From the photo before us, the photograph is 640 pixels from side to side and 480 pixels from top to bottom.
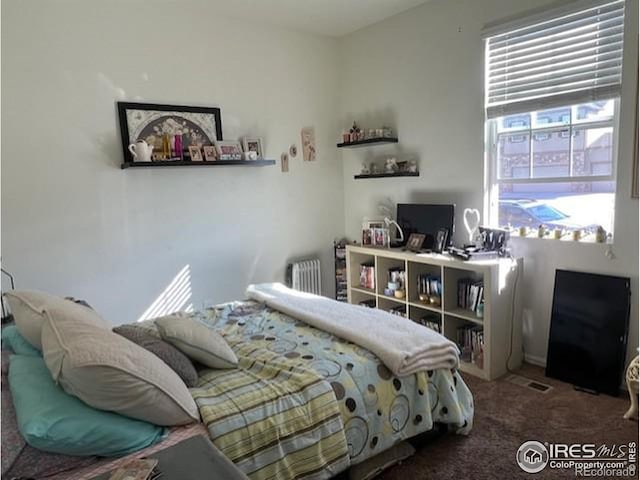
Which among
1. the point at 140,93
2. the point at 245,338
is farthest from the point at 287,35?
the point at 245,338

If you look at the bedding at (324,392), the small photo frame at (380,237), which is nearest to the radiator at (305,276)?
the small photo frame at (380,237)

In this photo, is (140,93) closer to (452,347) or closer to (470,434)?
(452,347)

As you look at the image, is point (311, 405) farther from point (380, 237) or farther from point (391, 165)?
point (391, 165)

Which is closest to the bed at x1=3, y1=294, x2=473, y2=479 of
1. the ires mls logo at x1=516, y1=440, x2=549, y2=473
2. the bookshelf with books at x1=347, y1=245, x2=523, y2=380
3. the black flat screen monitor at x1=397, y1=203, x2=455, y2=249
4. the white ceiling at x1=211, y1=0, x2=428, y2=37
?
the ires mls logo at x1=516, y1=440, x2=549, y2=473

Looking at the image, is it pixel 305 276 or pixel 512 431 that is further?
pixel 305 276

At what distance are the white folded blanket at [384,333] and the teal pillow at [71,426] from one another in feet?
3.22

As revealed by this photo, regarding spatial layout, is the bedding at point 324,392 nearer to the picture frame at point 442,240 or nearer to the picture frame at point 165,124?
the picture frame at point 442,240

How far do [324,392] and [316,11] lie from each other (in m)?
3.15

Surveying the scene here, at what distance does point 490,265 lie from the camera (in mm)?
2912

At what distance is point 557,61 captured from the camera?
292 cm

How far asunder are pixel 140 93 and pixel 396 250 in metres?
2.30

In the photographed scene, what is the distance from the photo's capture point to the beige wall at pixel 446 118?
269 cm

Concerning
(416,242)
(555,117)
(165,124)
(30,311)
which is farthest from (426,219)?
(30,311)

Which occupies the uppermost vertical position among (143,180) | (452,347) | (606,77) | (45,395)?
(606,77)
